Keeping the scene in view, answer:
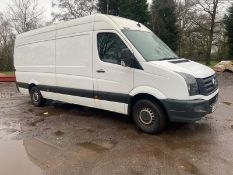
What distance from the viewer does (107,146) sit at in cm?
552

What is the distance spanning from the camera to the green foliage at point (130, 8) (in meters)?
30.8

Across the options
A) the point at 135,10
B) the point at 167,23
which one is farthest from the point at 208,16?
the point at 135,10

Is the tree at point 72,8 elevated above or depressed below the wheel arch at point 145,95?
above

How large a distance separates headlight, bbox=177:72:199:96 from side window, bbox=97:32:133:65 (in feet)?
5.11

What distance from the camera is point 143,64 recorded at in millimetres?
5961

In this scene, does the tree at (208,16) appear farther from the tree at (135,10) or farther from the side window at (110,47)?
the side window at (110,47)

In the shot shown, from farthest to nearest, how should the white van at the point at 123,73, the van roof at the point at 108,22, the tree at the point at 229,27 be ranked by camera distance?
1. the tree at the point at 229,27
2. the van roof at the point at 108,22
3. the white van at the point at 123,73

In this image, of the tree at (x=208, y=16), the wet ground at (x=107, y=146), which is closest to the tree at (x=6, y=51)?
the tree at (x=208, y=16)

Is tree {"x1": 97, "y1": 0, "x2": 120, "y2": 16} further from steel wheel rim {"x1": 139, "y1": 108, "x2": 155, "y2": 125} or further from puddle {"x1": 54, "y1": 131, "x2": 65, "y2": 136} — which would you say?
steel wheel rim {"x1": 139, "y1": 108, "x2": 155, "y2": 125}

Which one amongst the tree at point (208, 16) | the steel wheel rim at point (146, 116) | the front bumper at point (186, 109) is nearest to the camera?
the front bumper at point (186, 109)

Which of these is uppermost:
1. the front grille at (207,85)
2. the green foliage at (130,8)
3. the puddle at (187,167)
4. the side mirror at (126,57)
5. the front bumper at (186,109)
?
the green foliage at (130,8)

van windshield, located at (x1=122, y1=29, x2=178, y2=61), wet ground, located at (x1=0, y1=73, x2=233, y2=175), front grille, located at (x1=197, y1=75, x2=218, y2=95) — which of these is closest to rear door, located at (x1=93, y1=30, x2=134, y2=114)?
van windshield, located at (x1=122, y1=29, x2=178, y2=61)

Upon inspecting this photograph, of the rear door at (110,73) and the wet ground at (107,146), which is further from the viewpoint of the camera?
the rear door at (110,73)

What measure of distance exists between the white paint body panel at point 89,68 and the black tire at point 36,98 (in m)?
0.28
